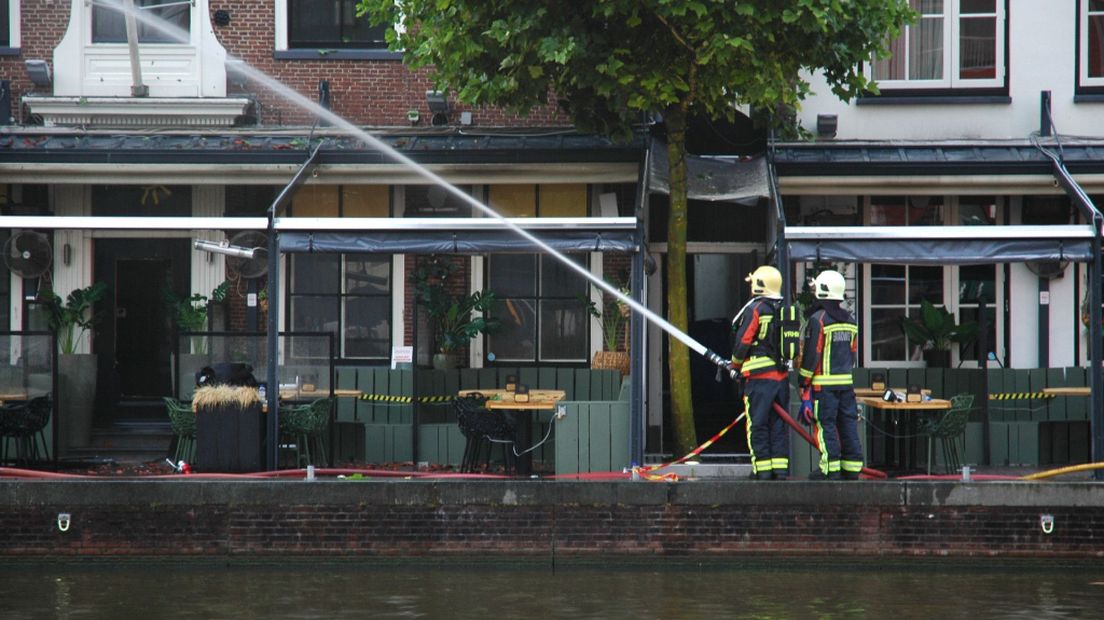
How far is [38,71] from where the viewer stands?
55.1ft

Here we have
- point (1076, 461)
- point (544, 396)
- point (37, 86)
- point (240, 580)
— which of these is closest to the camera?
point (240, 580)

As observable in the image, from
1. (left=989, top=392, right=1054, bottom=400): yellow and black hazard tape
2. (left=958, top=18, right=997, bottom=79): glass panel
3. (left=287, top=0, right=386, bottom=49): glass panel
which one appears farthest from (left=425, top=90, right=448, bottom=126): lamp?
(left=989, top=392, right=1054, bottom=400): yellow and black hazard tape

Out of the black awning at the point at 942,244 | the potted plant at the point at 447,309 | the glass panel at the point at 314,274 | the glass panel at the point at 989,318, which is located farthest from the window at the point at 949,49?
the glass panel at the point at 314,274

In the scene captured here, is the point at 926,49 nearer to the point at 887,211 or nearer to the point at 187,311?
the point at 887,211

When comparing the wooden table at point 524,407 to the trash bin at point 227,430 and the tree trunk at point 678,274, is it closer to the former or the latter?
the tree trunk at point 678,274

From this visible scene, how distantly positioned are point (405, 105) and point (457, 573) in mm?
7003

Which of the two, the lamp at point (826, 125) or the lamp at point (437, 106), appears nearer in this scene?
the lamp at point (826, 125)

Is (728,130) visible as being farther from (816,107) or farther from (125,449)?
(125,449)

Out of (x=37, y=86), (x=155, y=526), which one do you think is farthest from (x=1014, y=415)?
(x=37, y=86)

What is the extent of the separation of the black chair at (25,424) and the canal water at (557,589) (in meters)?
2.34

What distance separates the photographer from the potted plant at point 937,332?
1641 cm

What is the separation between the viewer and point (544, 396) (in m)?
14.7

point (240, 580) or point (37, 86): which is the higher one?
point (37, 86)

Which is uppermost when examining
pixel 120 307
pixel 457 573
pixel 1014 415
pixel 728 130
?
pixel 728 130
